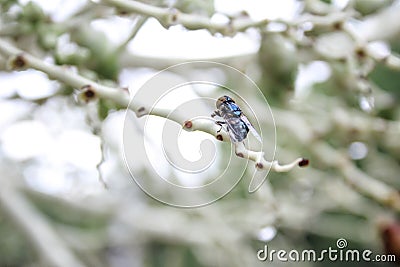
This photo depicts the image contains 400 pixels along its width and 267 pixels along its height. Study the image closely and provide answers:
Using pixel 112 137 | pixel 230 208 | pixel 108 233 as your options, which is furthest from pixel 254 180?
pixel 108 233

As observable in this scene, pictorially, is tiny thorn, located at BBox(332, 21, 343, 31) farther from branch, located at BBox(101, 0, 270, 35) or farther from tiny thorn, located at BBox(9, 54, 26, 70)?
tiny thorn, located at BBox(9, 54, 26, 70)

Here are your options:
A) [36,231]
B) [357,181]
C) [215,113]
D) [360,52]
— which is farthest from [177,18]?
[36,231]

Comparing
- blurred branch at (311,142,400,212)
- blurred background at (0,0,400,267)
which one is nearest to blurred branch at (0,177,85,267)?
blurred background at (0,0,400,267)

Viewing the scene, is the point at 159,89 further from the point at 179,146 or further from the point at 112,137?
the point at 112,137

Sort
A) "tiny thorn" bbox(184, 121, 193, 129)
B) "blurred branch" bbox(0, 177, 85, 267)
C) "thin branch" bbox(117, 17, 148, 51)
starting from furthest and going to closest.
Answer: "blurred branch" bbox(0, 177, 85, 267) < "thin branch" bbox(117, 17, 148, 51) < "tiny thorn" bbox(184, 121, 193, 129)

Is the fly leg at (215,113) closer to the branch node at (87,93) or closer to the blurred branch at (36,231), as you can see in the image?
the branch node at (87,93)

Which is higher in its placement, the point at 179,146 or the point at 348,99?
the point at 179,146

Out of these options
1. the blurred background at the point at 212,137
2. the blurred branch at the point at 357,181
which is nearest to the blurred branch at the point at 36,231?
the blurred background at the point at 212,137
